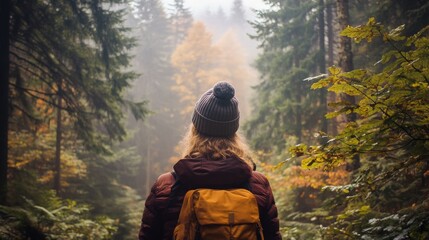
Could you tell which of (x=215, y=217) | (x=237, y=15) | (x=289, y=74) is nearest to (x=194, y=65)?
(x=289, y=74)

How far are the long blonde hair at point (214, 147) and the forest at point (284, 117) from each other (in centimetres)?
63

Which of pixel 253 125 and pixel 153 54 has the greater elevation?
pixel 153 54

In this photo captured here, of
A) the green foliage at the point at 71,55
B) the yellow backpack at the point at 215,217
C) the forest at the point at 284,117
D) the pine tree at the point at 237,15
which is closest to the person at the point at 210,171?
the yellow backpack at the point at 215,217

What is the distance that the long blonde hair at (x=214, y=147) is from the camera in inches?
113

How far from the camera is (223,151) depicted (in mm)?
2881

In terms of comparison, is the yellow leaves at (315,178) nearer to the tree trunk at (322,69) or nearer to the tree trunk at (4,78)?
the tree trunk at (322,69)

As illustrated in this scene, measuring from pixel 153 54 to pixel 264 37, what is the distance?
24.2 m

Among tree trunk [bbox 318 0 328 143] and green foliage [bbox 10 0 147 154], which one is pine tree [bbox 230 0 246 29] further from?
green foliage [bbox 10 0 147 154]

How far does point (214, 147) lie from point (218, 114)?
31 cm

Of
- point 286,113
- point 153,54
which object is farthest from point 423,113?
point 153,54

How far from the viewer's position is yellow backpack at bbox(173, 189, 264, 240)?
2527 millimetres

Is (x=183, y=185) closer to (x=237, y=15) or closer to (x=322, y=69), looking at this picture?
(x=322, y=69)

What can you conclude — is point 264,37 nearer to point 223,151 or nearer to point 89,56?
point 89,56

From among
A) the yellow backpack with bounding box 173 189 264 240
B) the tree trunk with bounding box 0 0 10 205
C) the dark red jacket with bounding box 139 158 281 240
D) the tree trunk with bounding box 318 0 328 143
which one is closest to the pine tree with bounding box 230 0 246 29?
the tree trunk with bounding box 318 0 328 143
